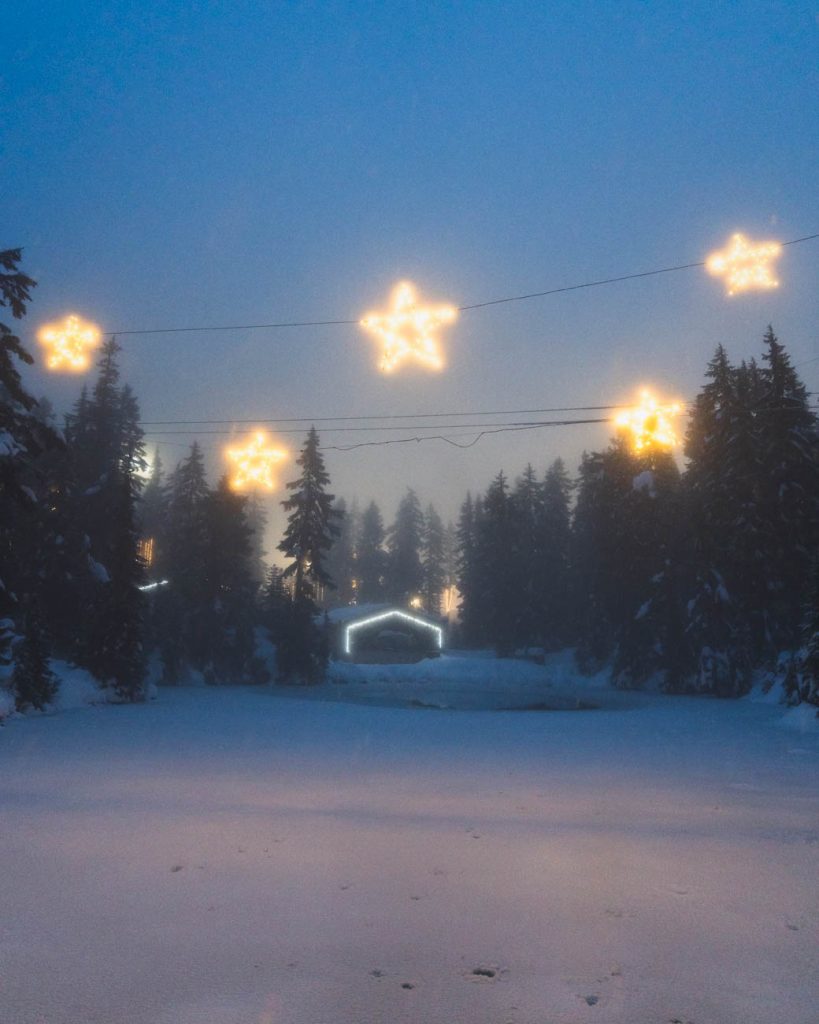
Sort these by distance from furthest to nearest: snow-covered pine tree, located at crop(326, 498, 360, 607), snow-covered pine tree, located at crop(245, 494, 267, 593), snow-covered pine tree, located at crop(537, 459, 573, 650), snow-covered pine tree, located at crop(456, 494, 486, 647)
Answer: snow-covered pine tree, located at crop(326, 498, 360, 607) → snow-covered pine tree, located at crop(245, 494, 267, 593) → snow-covered pine tree, located at crop(456, 494, 486, 647) → snow-covered pine tree, located at crop(537, 459, 573, 650)

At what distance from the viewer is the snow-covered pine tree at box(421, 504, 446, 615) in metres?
101

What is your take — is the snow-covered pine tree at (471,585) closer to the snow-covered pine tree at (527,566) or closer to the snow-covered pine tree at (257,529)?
the snow-covered pine tree at (527,566)

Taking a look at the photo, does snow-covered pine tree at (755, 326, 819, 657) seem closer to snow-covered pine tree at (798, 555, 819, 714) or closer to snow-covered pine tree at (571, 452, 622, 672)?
snow-covered pine tree at (798, 555, 819, 714)

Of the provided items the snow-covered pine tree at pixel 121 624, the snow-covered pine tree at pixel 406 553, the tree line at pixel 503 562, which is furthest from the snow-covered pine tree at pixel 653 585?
the snow-covered pine tree at pixel 406 553

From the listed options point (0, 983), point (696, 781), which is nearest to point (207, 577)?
point (696, 781)

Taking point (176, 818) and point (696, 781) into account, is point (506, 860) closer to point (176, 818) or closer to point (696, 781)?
point (176, 818)

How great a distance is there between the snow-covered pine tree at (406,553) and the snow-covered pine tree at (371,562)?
129 centimetres

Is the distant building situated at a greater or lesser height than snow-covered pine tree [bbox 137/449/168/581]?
lesser

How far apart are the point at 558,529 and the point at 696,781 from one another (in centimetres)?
6239

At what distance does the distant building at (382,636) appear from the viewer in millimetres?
57625

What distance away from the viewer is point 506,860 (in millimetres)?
5645

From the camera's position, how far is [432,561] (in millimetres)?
103625

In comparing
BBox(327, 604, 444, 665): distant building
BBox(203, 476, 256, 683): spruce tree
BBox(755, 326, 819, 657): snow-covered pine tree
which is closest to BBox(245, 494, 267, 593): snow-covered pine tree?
BBox(327, 604, 444, 665): distant building

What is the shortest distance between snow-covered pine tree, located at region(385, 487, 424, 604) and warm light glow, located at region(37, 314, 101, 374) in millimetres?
80277
